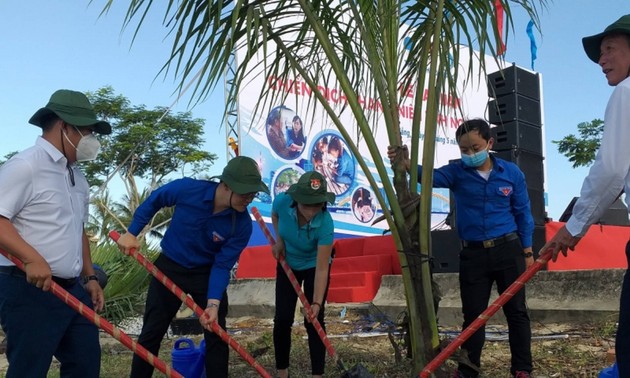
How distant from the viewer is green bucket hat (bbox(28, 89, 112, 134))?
2664 mm

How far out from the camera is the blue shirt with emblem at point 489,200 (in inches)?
156

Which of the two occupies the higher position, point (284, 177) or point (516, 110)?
point (284, 177)

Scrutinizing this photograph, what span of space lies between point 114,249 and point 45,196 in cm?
636

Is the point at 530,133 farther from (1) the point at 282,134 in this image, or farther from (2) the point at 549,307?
(1) the point at 282,134

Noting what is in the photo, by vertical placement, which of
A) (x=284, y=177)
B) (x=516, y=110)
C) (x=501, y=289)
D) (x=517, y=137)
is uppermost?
(x=284, y=177)

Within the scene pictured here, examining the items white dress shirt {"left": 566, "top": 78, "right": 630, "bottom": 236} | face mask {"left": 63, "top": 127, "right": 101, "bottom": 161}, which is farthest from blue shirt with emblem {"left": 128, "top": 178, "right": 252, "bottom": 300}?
white dress shirt {"left": 566, "top": 78, "right": 630, "bottom": 236}

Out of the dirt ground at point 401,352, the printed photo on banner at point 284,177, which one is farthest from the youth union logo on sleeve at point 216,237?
the printed photo on banner at point 284,177

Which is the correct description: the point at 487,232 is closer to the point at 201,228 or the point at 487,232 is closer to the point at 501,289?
the point at 501,289

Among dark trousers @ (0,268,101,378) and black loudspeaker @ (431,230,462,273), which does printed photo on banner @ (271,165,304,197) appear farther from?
dark trousers @ (0,268,101,378)

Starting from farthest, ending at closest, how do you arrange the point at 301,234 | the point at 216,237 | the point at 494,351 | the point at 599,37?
the point at 494,351 → the point at 301,234 → the point at 216,237 → the point at 599,37

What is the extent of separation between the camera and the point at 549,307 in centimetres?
569

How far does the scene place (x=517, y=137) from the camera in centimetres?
750

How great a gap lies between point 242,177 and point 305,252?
96cm

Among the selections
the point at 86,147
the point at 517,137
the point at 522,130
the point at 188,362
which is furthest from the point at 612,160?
the point at 522,130
